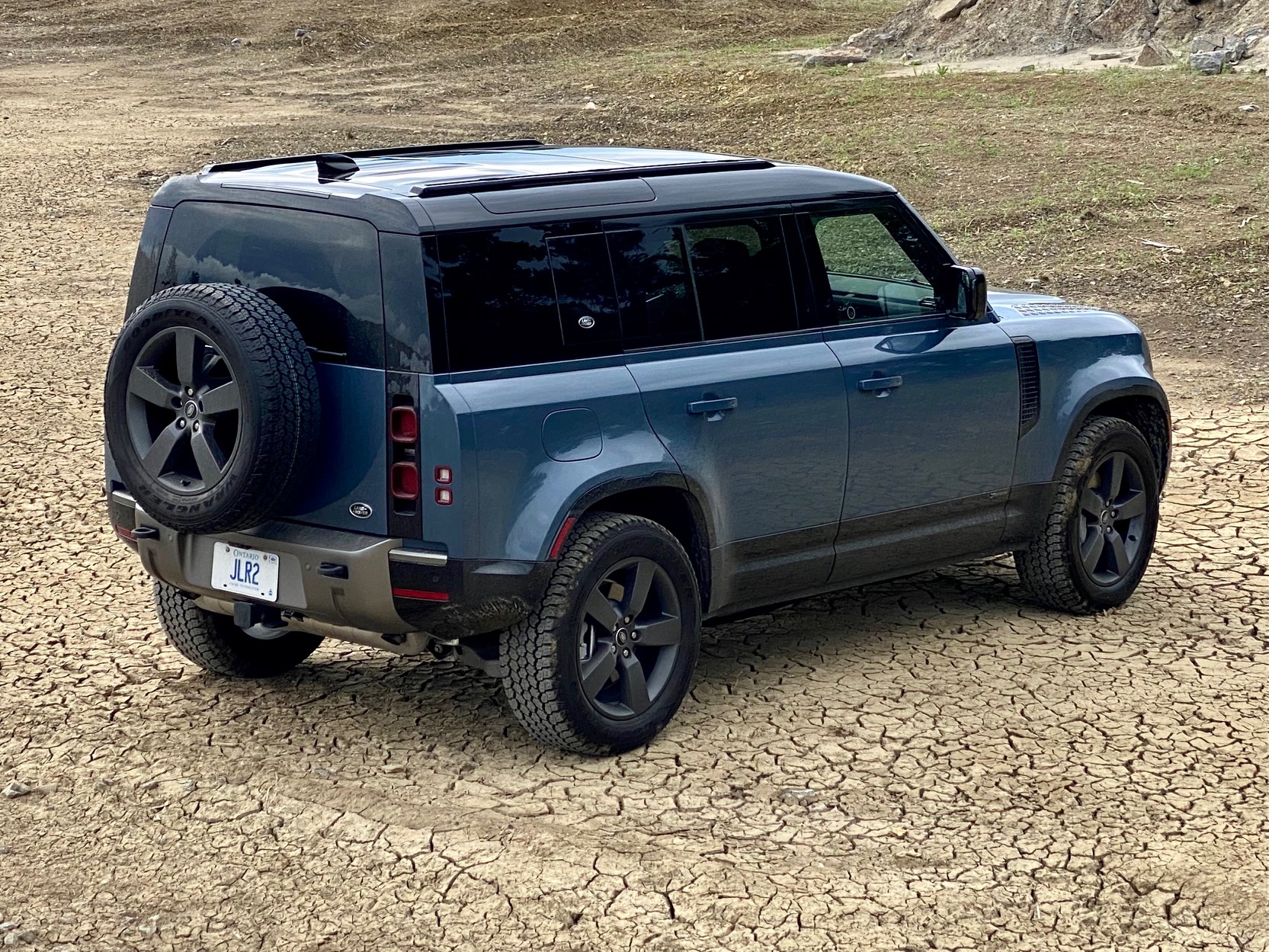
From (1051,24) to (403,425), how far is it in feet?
75.2

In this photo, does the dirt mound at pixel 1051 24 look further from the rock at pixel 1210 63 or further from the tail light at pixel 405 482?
the tail light at pixel 405 482

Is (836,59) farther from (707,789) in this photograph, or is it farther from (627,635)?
(707,789)

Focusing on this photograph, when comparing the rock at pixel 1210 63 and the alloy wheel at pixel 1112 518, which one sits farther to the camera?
the rock at pixel 1210 63

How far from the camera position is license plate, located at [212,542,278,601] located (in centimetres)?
515

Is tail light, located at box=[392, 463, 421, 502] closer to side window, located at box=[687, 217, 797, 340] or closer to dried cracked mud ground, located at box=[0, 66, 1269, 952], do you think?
dried cracked mud ground, located at box=[0, 66, 1269, 952]

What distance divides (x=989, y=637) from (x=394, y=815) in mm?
2654

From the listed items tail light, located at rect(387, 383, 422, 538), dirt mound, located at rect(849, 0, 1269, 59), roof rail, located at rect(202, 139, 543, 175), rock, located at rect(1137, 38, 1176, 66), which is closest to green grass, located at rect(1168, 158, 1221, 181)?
rock, located at rect(1137, 38, 1176, 66)

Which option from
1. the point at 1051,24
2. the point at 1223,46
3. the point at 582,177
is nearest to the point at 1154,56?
the point at 1223,46

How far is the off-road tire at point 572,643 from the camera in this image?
16.8 ft

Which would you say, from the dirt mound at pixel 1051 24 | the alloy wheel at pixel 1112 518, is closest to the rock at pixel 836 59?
the dirt mound at pixel 1051 24

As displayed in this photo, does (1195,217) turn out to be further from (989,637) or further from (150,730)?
(150,730)

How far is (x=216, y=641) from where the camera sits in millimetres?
5988

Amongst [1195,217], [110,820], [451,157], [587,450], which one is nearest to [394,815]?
[110,820]

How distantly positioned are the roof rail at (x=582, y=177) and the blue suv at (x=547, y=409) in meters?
0.01
